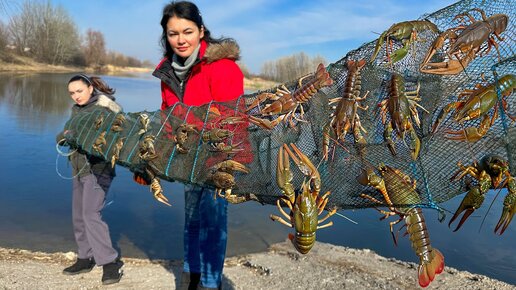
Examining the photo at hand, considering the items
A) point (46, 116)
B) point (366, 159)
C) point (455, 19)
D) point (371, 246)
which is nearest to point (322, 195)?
point (366, 159)

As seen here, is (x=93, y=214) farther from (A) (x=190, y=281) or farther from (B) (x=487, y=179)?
(B) (x=487, y=179)

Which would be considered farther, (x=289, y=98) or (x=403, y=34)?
(x=289, y=98)

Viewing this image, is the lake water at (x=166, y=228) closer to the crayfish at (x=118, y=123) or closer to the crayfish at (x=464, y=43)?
the crayfish at (x=118, y=123)

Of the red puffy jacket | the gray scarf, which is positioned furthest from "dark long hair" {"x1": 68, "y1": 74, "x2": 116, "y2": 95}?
the red puffy jacket

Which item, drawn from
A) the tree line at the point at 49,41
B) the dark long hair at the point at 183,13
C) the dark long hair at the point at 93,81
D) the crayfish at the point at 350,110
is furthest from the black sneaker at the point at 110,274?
the tree line at the point at 49,41

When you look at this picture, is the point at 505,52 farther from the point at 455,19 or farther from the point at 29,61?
the point at 29,61

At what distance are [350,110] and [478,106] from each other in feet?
2.25

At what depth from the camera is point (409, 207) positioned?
96.7 inches

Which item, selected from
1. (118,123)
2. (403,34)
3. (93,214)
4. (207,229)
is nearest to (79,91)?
(118,123)

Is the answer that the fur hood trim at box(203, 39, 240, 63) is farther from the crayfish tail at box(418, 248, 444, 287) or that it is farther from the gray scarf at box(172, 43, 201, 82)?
the crayfish tail at box(418, 248, 444, 287)

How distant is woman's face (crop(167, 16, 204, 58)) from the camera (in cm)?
344

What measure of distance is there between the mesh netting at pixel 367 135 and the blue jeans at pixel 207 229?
57 centimetres

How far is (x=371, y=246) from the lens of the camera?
→ 7.50 m

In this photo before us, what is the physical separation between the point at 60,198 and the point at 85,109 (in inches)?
176
